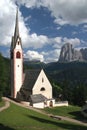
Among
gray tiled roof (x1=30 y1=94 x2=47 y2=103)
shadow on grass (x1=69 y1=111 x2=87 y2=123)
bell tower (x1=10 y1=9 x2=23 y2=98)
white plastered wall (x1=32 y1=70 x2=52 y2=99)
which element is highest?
bell tower (x1=10 y1=9 x2=23 y2=98)

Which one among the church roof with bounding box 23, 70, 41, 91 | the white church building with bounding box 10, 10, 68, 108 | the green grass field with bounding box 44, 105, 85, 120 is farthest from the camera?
the church roof with bounding box 23, 70, 41, 91

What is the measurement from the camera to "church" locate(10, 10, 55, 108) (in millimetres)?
74812

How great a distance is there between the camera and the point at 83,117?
202 ft

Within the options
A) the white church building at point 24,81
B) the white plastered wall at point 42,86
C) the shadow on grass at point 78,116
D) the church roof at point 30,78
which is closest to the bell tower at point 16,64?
the white church building at point 24,81

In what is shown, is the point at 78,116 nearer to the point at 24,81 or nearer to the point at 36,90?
the point at 36,90

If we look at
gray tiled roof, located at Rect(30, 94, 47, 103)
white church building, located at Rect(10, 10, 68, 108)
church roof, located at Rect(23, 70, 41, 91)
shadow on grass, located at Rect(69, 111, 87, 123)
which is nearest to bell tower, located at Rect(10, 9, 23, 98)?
white church building, located at Rect(10, 10, 68, 108)

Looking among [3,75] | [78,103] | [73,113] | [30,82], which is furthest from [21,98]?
[78,103]

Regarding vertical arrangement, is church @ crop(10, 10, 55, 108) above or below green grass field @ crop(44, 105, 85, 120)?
above

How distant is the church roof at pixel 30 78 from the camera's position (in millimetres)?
75188

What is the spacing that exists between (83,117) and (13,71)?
2528 centimetres

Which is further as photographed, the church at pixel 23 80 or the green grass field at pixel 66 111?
the church at pixel 23 80

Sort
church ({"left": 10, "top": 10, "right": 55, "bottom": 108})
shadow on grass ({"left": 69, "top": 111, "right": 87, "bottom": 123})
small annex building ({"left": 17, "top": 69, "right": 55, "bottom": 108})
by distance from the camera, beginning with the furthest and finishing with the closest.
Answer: church ({"left": 10, "top": 10, "right": 55, "bottom": 108})
small annex building ({"left": 17, "top": 69, "right": 55, "bottom": 108})
shadow on grass ({"left": 69, "top": 111, "right": 87, "bottom": 123})

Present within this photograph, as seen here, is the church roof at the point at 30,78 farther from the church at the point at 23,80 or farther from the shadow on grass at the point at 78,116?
the shadow on grass at the point at 78,116

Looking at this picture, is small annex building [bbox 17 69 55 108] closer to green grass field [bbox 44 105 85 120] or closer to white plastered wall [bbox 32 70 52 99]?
white plastered wall [bbox 32 70 52 99]
